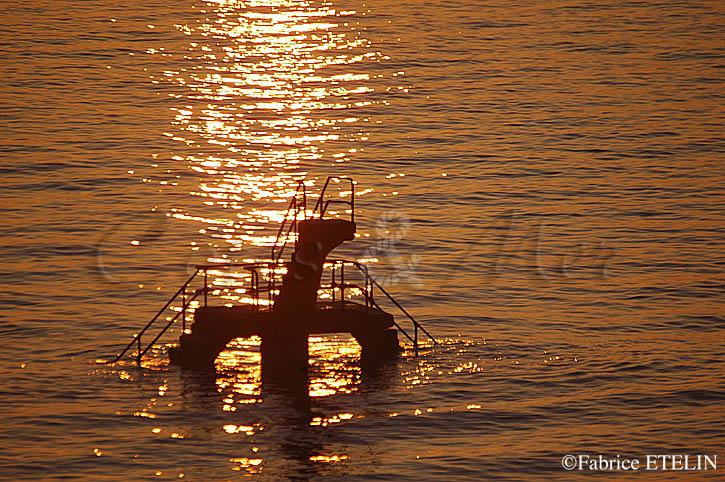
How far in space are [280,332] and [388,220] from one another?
111 ft

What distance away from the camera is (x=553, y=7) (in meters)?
176

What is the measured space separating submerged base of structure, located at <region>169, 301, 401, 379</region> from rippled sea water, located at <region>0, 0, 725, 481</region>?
98 cm

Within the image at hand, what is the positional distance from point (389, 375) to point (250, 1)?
125894mm

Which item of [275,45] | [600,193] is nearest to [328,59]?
[275,45]

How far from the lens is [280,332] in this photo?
6241 centimetres

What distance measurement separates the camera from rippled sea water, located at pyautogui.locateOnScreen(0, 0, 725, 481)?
57812 millimetres

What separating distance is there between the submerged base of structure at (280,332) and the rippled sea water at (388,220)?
977mm

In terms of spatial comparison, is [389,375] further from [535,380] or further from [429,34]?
[429,34]
